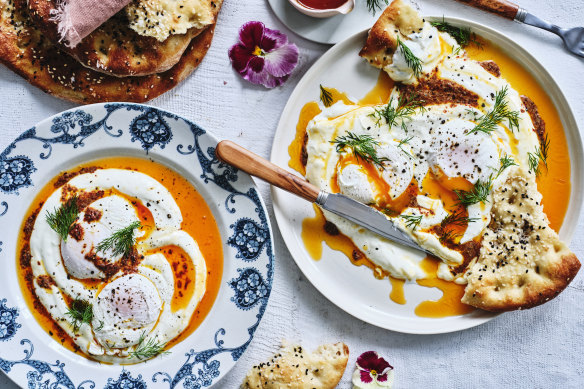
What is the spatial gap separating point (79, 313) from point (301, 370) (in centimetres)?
139

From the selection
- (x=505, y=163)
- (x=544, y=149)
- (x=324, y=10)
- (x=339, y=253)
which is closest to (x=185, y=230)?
(x=339, y=253)

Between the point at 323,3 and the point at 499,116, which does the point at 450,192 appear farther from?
the point at 323,3

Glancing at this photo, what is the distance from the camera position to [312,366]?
10.5ft

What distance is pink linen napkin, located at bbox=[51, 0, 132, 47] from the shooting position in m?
2.71

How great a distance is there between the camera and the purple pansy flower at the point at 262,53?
3.15 m

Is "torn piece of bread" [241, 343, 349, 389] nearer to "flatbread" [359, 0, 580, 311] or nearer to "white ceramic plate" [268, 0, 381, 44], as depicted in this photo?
"flatbread" [359, 0, 580, 311]

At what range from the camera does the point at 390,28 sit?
9.89ft

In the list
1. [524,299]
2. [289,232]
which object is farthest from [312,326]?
[524,299]

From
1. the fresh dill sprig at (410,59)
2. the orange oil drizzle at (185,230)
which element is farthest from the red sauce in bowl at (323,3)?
the orange oil drizzle at (185,230)

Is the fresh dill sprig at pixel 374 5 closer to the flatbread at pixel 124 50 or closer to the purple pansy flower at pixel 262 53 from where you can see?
the purple pansy flower at pixel 262 53

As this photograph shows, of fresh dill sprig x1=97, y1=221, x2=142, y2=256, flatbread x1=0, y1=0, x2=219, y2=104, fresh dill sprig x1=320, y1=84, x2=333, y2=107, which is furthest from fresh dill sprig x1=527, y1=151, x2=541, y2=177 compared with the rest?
fresh dill sprig x1=97, y1=221, x2=142, y2=256

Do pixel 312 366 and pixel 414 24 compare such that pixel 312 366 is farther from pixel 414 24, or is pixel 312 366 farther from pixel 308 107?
pixel 414 24

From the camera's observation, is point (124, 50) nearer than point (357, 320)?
Yes

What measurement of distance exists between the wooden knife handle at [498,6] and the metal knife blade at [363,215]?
56.6 inches
